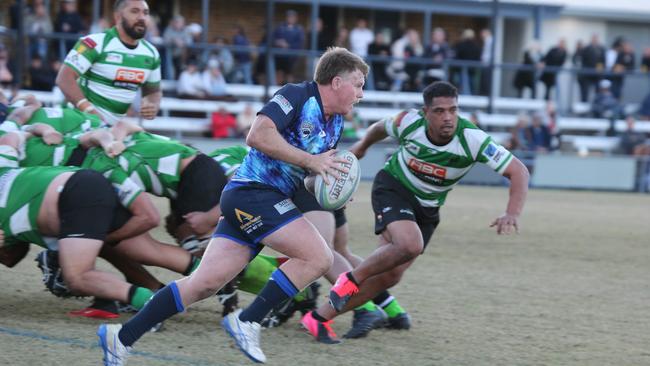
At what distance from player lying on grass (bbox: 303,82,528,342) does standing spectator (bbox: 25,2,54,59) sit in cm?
1222

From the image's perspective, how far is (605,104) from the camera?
23.5 meters

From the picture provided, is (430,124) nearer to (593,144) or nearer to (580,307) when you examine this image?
(580,307)

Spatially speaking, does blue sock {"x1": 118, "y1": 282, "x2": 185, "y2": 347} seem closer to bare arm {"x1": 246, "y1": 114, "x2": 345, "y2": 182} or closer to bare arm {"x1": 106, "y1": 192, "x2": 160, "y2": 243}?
bare arm {"x1": 246, "y1": 114, "x2": 345, "y2": 182}

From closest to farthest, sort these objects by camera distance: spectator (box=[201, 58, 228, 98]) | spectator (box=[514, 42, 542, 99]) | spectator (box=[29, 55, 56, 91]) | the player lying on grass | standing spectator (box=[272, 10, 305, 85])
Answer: the player lying on grass < spectator (box=[29, 55, 56, 91]) < spectator (box=[201, 58, 228, 98]) < standing spectator (box=[272, 10, 305, 85]) < spectator (box=[514, 42, 542, 99])

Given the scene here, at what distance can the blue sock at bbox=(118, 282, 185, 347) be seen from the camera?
4812mm

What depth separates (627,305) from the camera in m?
7.74

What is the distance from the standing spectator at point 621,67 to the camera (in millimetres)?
23391

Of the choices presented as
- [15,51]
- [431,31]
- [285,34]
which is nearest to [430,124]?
[15,51]

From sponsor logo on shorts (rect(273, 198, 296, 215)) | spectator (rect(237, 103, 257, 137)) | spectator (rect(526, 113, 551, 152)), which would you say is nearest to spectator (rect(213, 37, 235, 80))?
spectator (rect(237, 103, 257, 137))

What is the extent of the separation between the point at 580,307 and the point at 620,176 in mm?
13695

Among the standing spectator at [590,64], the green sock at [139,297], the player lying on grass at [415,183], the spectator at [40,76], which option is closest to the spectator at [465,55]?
the standing spectator at [590,64]

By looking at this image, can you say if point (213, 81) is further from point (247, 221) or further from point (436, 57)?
point (247, 221)

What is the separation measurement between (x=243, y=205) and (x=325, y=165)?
46cm

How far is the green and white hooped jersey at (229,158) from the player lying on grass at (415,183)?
2.67 ft
